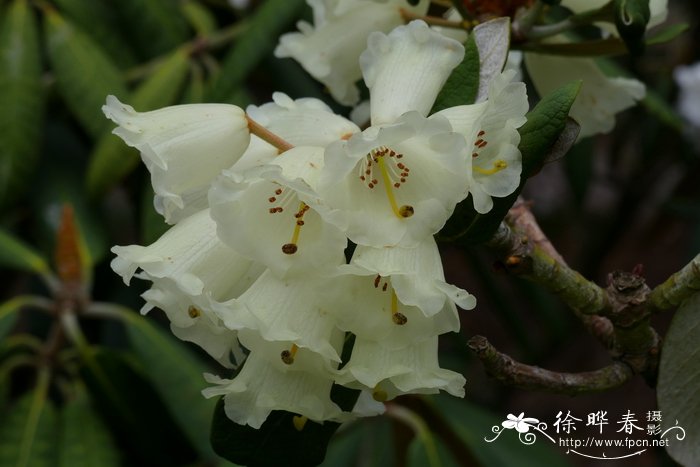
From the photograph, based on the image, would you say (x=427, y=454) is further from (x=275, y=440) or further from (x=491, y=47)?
(x=491, y=47)

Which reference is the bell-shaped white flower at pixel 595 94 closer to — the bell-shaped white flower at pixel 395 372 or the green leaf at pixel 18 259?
the bell-shaped white flower at pixel 395 372

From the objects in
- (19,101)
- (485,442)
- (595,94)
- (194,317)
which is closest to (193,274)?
(194,317)

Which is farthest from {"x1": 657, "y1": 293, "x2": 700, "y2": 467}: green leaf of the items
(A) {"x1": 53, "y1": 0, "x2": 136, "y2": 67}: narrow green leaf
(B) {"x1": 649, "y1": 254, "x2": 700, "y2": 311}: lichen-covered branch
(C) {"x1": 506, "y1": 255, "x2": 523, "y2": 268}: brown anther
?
(A) {"x1": 53, "y1": 0, "x2": 136, "y2": 67}: narrow green leaf

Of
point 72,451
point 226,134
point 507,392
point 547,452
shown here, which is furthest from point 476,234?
point 507,392

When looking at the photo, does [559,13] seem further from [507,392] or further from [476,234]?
[507,392]

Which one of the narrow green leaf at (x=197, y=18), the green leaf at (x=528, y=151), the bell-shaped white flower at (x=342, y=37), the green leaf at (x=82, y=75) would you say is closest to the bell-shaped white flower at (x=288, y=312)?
the green leaf at (x=528, y=151)
